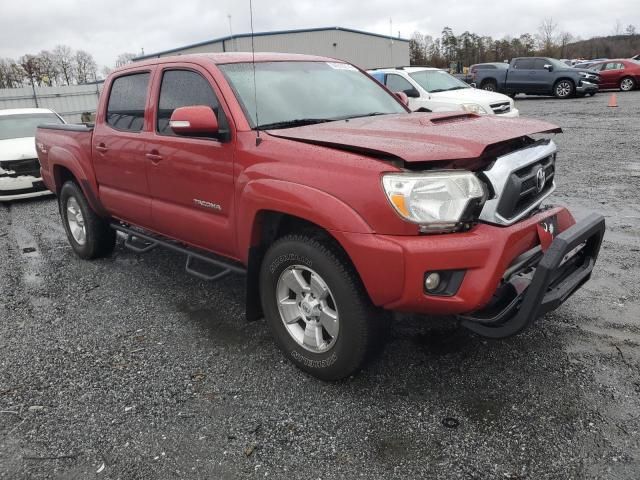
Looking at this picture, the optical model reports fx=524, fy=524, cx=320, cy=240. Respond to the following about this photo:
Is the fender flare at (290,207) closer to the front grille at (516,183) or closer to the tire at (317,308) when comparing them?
the tire at (317,308)

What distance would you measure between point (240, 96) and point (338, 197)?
1.22 meters

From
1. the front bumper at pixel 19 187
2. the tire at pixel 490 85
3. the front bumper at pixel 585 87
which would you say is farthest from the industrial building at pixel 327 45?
the front bumper at pixel 19 187

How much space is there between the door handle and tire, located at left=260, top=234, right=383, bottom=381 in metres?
1.34

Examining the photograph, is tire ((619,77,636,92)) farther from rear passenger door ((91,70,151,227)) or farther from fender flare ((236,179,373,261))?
fender flare ((236,179,373,261))

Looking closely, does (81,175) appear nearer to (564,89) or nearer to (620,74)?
(564,89)

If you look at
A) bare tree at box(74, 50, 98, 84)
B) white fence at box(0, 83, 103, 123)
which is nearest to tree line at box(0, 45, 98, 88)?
bare tree at box(74, 50, 98, 84)

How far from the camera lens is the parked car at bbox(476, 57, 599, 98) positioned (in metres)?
20.6

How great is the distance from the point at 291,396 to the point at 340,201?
1159 millimetres

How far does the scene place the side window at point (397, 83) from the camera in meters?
11.8

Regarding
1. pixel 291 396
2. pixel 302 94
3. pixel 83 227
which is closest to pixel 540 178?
pixel 302 94

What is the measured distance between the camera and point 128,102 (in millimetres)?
4445

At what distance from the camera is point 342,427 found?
8.74ft

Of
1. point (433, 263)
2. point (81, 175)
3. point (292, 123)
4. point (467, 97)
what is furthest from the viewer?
point (467, 97)

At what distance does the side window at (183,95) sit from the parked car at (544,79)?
2038 cm
